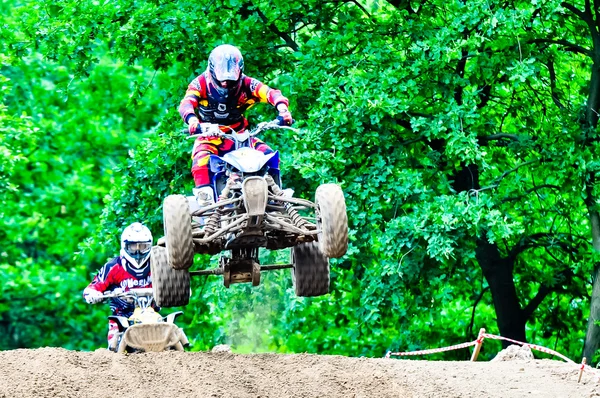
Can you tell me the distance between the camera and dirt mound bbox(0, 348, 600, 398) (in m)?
12.6

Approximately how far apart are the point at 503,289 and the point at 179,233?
9.72 m

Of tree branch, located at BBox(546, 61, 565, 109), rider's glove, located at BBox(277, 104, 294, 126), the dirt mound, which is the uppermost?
tree branch, located at BBox(546, 61, 565, 109)

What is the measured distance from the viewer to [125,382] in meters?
12.9

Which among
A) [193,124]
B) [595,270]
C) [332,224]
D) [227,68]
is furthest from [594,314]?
[193,124]

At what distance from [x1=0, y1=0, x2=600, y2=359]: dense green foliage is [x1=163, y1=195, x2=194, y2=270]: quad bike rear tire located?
5.03 m

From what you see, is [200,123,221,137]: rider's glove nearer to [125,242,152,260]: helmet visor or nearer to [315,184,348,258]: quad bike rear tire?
[315,184,348,258]: quad bike rear tire

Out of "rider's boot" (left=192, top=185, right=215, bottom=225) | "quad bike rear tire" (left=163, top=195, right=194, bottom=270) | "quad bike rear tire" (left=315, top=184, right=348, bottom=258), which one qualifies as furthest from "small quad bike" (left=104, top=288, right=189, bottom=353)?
"quad bike rear tire" (left=315, top=184, right=348, bottom=258)

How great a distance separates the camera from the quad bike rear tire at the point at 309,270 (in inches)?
551

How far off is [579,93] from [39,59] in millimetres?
16409

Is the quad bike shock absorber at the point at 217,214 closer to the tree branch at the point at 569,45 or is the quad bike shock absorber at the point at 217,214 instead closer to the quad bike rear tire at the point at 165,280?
the quad bike rear tire at the point at 165,280

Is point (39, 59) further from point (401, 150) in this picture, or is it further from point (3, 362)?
point (3, 362)

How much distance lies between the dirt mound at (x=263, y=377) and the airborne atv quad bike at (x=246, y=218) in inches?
41.7

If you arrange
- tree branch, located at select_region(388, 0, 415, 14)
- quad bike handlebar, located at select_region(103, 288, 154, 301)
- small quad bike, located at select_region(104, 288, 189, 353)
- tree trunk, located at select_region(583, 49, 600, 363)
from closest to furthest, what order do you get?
1. small quad bike, located at select_region(104, 288, 189, 353)
2. quad bike handlebar, located at select_region(103, 288, 154, 301)
3. tree trunk, located at select_region(583, 49, 600, 363)
4. tree branch, located at select_region(388, 0, 415, 14)

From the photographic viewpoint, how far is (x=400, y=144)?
62.4 feet
